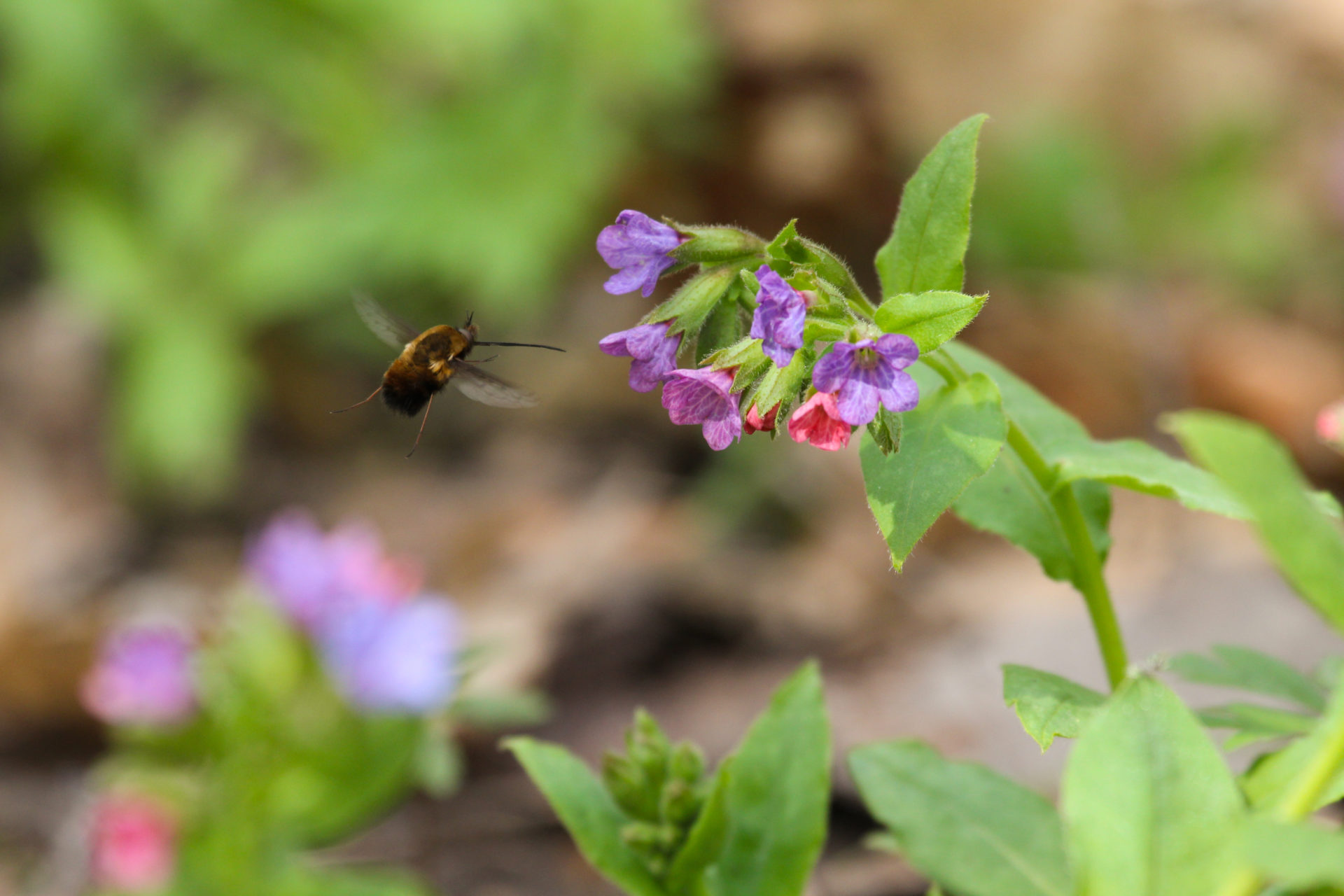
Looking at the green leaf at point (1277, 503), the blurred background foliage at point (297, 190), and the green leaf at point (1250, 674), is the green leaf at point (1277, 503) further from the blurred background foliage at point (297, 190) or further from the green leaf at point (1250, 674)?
the blurred background foliage at point (297, 190)

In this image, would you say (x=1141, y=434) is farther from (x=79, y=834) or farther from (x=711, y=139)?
(x=79, y=834)

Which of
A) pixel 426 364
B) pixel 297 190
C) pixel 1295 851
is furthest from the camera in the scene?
pixel 297 190

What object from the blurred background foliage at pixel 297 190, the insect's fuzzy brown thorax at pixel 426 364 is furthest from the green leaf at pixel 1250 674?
the blurred background foliage at pixel 297 190

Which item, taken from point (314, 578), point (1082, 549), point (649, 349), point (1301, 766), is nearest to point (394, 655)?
point (314, 578)

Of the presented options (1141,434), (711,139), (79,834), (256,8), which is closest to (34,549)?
(79,834)

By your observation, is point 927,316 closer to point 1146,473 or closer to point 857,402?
point 857,402

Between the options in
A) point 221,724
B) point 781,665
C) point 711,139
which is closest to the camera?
point 221,724

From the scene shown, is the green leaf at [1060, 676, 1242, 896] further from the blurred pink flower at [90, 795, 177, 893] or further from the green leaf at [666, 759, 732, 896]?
the blurred pink flower at [90, 795, 177, 893]
